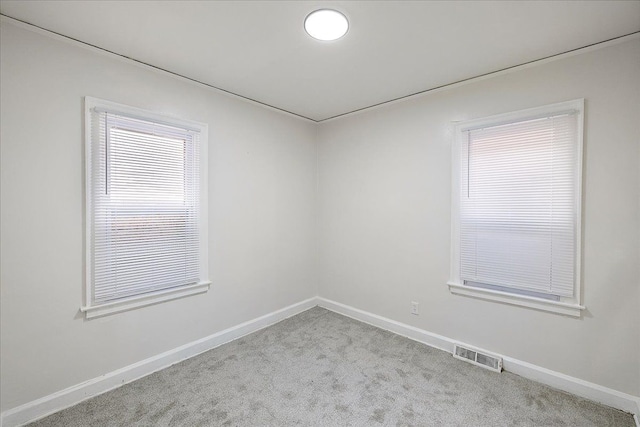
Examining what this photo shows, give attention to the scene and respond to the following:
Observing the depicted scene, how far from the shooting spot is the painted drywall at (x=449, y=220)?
1923 mm

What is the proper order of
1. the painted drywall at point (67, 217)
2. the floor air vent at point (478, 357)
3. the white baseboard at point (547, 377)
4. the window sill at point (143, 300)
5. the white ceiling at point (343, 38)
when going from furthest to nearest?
1. the floor air vent at point (478, 357)
2. the window sill at point (143, 300)
3. the white baseboard at point (547, 377)
4. the painted drywall at point (67, 217)
5. the white ceiling at point (343, 38)

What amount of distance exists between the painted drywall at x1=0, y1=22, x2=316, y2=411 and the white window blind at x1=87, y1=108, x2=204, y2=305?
4.6 inches

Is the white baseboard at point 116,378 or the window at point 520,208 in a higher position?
the window at point 520,208

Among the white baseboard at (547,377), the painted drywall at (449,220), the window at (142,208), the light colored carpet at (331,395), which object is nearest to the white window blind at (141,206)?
the window at (142,208)

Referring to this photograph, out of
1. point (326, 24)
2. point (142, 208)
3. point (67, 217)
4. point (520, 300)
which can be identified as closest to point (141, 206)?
point (142, 208)

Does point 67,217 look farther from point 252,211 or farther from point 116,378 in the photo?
point 252,211

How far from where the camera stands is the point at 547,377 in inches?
85.5

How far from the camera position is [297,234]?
11.9ft

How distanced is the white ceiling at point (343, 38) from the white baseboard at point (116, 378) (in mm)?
2451

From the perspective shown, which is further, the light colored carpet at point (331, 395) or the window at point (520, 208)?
the window at point (520, 208)

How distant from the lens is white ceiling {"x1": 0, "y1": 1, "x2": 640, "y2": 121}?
161 cm

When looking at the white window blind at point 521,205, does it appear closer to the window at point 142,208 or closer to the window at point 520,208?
the window at point 520,208

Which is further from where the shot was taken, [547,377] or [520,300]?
[520,300]

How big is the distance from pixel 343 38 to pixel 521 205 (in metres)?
1.92
